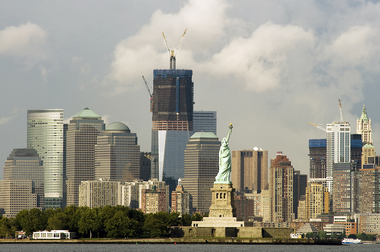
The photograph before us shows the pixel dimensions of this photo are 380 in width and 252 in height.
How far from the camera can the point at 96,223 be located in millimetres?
161125

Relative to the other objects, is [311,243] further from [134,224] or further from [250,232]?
[134,224]

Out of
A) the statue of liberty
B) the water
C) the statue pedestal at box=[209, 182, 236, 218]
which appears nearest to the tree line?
the water

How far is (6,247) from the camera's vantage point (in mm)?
149875

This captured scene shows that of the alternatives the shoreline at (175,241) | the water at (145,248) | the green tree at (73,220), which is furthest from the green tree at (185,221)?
the green tree at (73,220)

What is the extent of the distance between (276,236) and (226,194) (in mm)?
12438

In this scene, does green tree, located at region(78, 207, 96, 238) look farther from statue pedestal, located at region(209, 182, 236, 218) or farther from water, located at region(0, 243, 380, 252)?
statue pedestal, located at region(209, 182, 236, 218)

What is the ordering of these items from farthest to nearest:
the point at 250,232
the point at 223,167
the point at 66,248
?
the point at 223,167, the point at 250,232, the point at 66,248

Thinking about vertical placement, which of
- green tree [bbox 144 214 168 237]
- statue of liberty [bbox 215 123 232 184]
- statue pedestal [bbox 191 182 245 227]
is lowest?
green tree [bbox 144 214 168 237]

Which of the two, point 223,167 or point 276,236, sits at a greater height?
point 223,167

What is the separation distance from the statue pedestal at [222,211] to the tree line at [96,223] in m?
7.57

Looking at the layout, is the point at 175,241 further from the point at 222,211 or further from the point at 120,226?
the point at 222,211

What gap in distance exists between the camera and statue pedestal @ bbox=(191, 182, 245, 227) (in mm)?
163000

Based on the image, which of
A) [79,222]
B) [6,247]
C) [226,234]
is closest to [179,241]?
[226,234]

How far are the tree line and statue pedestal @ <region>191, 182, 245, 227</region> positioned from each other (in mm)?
7570
